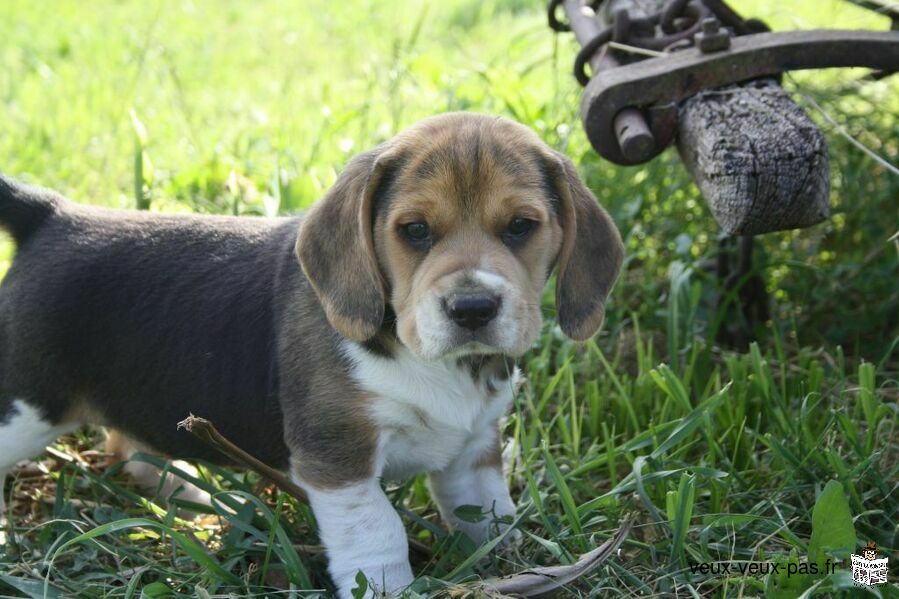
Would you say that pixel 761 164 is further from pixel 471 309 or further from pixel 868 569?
pixel 868 569

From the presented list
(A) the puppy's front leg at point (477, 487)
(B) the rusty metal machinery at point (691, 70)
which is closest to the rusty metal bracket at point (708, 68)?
(B) the rusty metal machinery at point (691, 70)

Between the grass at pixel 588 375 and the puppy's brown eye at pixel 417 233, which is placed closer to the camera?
the puppy's brown eye at pixel 417 233

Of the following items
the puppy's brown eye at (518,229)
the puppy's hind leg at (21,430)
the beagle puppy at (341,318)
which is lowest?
the puppy's hind leg at (21,430)

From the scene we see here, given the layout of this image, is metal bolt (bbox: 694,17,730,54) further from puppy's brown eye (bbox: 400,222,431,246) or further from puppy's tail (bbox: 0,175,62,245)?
puppy's tail (bbox: 0,175,62,245)

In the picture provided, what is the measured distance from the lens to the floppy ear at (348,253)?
137 inches

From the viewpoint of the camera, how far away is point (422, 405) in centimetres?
360

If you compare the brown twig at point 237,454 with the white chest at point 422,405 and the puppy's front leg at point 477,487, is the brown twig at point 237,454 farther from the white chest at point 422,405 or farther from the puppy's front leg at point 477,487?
the puppy's front leg at point 477,487

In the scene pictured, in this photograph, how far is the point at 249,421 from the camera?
388cm

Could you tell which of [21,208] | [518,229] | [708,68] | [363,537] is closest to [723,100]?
[708,68]

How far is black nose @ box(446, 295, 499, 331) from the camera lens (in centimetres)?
323

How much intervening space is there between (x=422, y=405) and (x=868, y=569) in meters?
1.50

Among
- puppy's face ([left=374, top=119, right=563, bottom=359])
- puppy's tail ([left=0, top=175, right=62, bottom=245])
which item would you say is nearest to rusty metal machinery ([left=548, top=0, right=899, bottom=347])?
puppy's face ([left=374, top=119, right=563, bottom=359])

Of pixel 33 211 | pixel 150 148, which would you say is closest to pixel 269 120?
pixel 150 148

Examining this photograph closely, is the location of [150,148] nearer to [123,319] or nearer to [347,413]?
[123,319]
